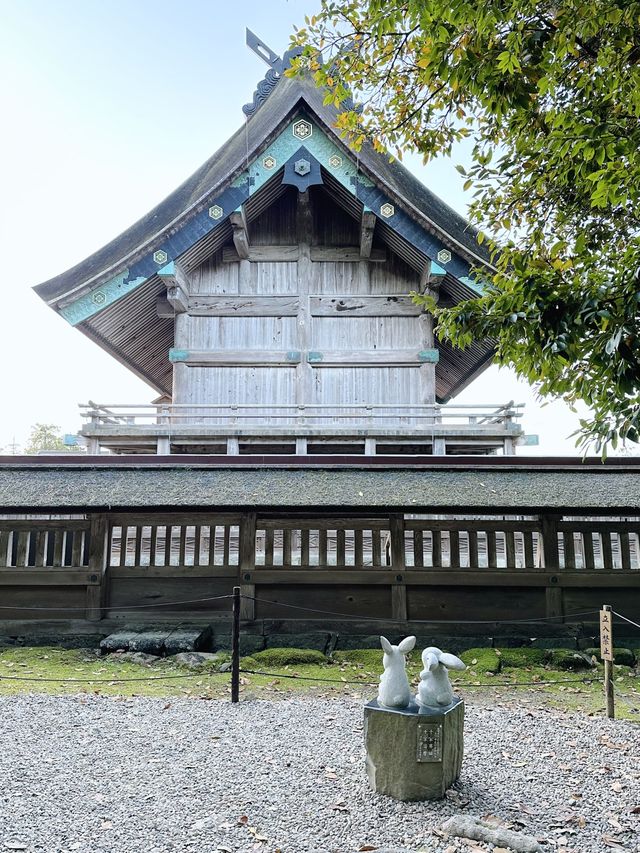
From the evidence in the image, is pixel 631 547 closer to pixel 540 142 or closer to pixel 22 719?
pixel 540 142

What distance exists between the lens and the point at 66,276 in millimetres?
11672

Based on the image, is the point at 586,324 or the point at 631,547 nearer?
the point at 586,324

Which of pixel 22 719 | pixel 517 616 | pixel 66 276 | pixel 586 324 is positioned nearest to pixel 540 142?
pixel 586 324

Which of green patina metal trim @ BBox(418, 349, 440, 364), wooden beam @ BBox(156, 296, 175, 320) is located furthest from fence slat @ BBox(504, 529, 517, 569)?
wooden beam @ BBox(156, 296, 175, 320)

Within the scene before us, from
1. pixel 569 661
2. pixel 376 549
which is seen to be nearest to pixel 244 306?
pixel 376 549

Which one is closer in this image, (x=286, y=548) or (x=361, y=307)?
(x=286, y=548)

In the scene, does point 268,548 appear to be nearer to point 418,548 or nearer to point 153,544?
point 153,544

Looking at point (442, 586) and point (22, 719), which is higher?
point (442, 586)

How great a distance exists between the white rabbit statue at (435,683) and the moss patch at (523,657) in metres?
4.40

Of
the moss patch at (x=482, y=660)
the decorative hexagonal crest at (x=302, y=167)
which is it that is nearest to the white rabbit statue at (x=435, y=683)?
the moss patch at (x=482, y=660)

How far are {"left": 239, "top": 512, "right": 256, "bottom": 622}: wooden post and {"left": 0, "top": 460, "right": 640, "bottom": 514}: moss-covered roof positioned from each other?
680mm

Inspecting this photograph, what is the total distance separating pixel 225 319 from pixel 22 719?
8237mm

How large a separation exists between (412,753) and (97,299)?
9569 millimetres

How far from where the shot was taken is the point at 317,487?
940 cm
